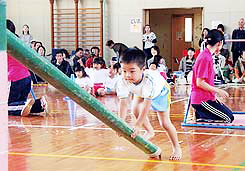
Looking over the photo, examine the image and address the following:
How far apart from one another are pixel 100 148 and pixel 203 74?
6.07 feet

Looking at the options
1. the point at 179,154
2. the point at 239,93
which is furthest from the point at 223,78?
the point at 179,154

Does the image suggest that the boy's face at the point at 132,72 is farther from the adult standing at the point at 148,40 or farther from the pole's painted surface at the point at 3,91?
the adult standing at the point at 148,40

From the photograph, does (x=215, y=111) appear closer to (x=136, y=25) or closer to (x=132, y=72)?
(x=132, y=72)

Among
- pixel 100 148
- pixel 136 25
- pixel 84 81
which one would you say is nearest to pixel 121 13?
pixel 136 25

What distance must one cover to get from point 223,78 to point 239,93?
3.51 meters

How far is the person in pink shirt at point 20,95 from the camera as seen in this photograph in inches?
296

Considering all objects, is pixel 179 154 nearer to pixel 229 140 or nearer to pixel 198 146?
pixel 198 146

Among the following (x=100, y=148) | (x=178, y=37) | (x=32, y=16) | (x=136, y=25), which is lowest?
(x=100, y=148)

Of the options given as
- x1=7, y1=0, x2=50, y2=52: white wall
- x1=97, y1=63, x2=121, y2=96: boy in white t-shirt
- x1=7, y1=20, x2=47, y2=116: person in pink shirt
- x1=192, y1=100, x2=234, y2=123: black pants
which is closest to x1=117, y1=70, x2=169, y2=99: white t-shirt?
x1=192, y1=100, x2=234, y2=123: black pants

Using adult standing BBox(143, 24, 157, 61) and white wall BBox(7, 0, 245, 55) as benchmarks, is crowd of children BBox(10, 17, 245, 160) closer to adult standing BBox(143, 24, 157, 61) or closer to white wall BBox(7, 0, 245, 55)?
adult standing BBox(143, 24, 157, 61)

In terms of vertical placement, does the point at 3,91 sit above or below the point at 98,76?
above

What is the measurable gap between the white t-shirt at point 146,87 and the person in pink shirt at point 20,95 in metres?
3.45

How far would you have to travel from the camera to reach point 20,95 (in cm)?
767

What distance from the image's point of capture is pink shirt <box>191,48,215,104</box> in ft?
20.5
